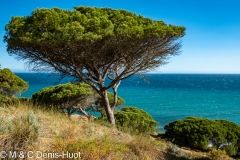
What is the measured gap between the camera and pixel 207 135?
558 inches

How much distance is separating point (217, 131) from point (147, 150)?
32.5 feet

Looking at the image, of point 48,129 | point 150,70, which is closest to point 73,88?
point 150,70

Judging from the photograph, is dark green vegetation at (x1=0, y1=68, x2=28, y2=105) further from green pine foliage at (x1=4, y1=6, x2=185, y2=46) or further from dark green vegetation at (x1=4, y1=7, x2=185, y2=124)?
green pine foliage at (x1=4, y1=6, x2=185, y2=46)

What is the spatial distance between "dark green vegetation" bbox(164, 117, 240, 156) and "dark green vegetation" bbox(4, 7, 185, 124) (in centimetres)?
602

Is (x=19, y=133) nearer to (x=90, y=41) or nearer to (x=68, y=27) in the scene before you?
(x=68, y=27)

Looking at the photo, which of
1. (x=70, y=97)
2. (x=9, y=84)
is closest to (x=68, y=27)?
(x=70, y=97)

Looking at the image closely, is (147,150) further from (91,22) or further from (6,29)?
(6,29)

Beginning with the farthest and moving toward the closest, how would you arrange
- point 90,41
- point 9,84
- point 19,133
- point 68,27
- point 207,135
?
1. point 9,84
2. point 207,135
3. point 90,41
4. point 68,27
5. point 19,133

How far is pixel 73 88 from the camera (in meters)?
14.4

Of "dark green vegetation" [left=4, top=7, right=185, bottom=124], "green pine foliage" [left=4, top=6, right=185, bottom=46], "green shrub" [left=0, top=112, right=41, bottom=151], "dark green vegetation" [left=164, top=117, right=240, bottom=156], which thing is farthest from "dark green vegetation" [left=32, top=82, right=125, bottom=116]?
"green shrub" [left=0, top=112, right=41, bottom=151]

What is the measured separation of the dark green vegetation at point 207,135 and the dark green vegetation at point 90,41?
602 centimetres

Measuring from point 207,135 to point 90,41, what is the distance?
33.2 feet

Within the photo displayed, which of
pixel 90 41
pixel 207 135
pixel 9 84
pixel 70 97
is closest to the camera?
pixel 90 41

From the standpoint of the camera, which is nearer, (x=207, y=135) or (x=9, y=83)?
(x=207, y=135)
